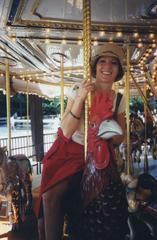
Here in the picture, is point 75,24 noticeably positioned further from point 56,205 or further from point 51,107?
point 51,107

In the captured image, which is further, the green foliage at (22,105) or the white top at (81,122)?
the green foliage at (22,105)

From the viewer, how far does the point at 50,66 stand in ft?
20.5

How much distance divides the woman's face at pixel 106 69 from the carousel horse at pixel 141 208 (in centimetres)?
77

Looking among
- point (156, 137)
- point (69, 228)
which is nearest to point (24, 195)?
point (69, 228)

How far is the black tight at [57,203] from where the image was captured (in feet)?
6.56

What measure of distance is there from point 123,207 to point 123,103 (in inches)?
23.7

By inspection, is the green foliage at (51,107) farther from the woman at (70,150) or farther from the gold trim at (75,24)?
the woman at (70,150)

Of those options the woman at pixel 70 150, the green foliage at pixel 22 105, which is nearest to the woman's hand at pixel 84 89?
the woman at pixel 70 150

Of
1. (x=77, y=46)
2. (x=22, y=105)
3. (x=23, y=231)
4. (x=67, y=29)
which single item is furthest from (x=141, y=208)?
(x=22, y=105)

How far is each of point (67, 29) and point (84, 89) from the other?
5.86 ft

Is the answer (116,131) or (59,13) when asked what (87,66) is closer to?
(116,131)

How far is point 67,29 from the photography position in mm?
3514

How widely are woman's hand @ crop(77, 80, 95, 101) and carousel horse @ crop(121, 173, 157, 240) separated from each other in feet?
2.34

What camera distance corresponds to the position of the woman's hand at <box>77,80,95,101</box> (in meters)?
1.88
